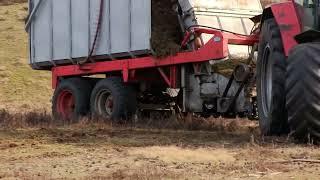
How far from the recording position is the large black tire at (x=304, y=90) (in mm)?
7871

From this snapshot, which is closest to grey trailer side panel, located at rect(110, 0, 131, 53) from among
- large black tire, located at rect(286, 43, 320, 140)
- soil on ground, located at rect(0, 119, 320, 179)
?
soil on ground, located at rect(0, 119, 320, 179)

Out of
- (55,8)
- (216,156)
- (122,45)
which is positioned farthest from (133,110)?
(216,156)

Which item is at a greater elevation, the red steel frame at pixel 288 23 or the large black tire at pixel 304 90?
the red steel frame at pixel 288 23

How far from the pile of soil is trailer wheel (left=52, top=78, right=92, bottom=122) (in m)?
2.63

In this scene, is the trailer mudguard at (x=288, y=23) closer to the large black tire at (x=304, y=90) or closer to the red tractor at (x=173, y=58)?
the red tractor at (x=173, y=58)

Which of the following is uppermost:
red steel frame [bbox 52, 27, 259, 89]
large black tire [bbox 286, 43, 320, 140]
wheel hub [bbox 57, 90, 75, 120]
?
red steel frame [bbox 52, 27, 259, 89]

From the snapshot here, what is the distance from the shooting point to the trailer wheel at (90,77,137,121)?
46.9 feet

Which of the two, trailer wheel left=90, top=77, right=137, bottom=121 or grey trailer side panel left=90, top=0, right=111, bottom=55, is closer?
trailer wheel left=90, top=77, right=137, bottom=121

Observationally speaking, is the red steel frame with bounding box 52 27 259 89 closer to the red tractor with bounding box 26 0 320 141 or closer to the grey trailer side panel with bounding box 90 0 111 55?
the red tractor with bounding box 26 0 320 141

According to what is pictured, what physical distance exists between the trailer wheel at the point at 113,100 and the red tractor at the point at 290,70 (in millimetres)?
4534

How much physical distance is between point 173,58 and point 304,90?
5.57 metres

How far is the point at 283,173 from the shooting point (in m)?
6.21

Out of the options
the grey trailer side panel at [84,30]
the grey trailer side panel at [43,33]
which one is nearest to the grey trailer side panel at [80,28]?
the grey trailer side panel at [84,30]

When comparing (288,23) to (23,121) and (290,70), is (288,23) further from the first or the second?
(23,121)
